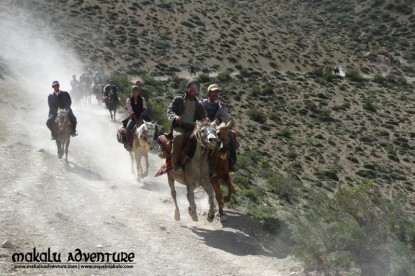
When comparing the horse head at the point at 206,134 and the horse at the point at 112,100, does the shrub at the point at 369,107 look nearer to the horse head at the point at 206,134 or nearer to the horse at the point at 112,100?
the horse at the point at 112,100

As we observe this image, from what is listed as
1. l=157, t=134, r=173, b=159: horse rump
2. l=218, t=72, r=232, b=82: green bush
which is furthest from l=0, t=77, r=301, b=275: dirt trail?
l=218, t=72, r=232, b=82: green bush

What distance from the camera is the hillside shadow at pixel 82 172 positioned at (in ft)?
44.8

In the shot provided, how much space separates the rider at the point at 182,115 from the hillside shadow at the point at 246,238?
1.58 metres

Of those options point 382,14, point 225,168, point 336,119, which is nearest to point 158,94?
point 336,119

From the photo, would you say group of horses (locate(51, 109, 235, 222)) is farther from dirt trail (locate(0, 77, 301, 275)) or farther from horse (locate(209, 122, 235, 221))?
dirt trail (locate(0, 77, 301, 275))

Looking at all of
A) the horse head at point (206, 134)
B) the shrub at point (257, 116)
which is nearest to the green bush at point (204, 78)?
the shrub at point (257, 116)

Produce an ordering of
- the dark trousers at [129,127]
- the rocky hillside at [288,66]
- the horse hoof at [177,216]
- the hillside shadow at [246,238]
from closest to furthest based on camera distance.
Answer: the hillside shadow at [246,238]
the horse hoof at [177,216]
the dark trousers at [129,127]
the rocky hillside at [288,66]

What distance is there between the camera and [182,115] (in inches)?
399

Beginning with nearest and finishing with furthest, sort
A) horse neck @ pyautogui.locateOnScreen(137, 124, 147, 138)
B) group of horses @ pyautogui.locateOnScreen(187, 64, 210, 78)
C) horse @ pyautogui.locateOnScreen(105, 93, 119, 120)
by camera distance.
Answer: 1. horse neck @ pyautogui.locateOnScreen(137, 124, 147, 138)
2. horse @ pyautogui.locateOnScreen(105, 93, 119, 120)
3. group of horses @ pyautogui.locateOnScreen(187, 64, 210, 78)

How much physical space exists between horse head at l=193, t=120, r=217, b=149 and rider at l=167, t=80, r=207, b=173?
712 millimetres

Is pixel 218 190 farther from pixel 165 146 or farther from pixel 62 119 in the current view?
pixel 62 119

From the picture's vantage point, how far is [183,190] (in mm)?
13359

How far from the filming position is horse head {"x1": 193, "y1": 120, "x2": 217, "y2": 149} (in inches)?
337

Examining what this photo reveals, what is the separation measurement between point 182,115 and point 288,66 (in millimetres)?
59725
